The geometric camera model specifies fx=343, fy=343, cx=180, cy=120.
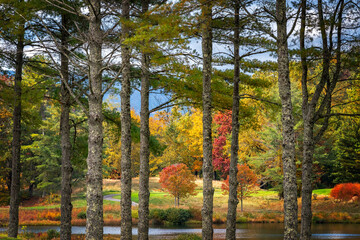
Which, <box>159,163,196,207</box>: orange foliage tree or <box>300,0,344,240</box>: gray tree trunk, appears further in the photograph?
<box>159,163,196,207</box>: orange foliage tree

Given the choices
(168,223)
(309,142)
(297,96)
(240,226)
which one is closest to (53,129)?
(168,223)

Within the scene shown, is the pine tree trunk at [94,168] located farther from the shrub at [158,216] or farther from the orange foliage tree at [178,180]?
the orange foliage tree at [178,180]

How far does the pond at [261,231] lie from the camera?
1900 centimetres

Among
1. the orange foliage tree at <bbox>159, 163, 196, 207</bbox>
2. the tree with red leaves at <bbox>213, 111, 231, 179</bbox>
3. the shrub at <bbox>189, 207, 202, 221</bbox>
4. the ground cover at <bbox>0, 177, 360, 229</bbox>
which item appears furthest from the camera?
the tree with red leaves at <bbox>213, 111, 231, 179</bbox>

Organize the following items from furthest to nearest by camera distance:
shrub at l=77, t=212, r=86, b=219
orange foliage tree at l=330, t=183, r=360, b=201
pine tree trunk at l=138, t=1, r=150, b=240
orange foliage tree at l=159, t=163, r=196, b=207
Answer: orange foliage tree at l=159, t=163, r=196, b=207
orange foliage tree at l=330, t=183, r=360, b=201
shrub at l=77, t=212, r=86, b=219
pine tree trunk at l=138, t=1, r=150, b=240

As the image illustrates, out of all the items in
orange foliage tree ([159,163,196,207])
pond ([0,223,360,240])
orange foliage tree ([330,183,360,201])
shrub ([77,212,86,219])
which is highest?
orange foliage tree ([159,163,196,207])

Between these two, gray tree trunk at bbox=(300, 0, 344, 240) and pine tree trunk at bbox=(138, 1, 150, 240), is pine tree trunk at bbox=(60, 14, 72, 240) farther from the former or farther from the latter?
gray tree trunk at bbox=(300, 0, 344, 240)

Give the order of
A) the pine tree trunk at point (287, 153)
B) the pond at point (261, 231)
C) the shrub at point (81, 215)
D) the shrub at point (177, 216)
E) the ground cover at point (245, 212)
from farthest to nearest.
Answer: the shrub at point (81, 215) < the ground cover at point (245, 212) < the shrub at point (177, 216) < the pond at point (261, 231) < the pine tree trunk at point (287, 153)

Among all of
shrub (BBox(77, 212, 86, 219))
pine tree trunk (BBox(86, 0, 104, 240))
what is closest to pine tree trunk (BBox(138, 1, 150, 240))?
pine tree trunk (BBox(86, 0, 104, 240))

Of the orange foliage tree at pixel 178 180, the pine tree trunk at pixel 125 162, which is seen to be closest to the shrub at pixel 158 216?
the orange foliage tree at pixel 178 180

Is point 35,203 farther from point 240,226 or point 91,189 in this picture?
point 91,189

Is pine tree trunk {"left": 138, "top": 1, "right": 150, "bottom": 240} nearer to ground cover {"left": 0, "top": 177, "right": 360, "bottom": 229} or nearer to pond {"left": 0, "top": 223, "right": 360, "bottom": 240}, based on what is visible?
pond {"left": 0, "top": 223, "right": 360, "bottom": 240}

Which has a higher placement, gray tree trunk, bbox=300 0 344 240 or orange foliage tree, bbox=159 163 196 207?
gray tree trunk, bbox=300 0 344 240

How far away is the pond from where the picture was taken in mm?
19000
